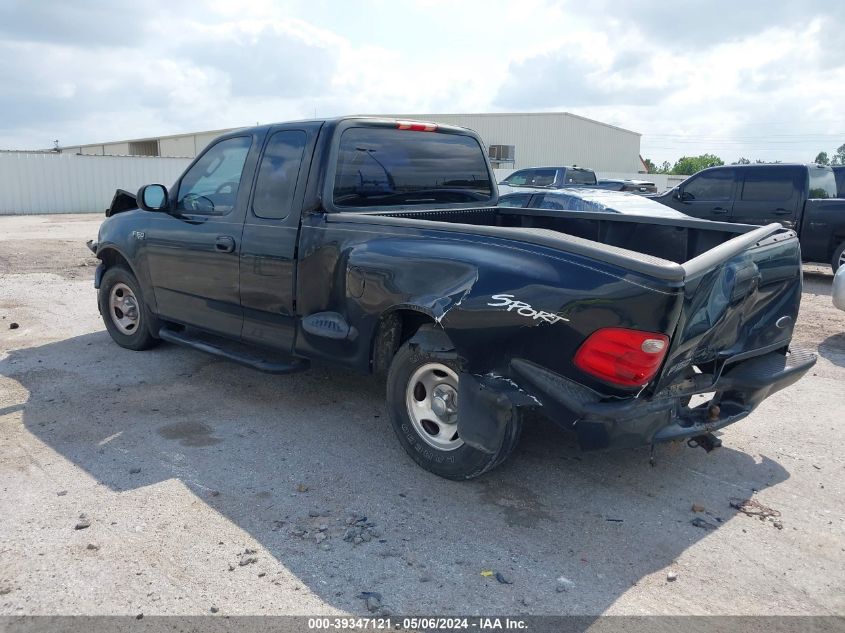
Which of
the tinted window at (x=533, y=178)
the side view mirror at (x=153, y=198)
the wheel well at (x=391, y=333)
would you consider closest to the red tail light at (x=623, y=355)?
the wheel well at (x=391, y=333)

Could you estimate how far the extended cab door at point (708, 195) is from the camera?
40.8 ft

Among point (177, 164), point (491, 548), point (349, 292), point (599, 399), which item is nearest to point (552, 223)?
point (349, 292)

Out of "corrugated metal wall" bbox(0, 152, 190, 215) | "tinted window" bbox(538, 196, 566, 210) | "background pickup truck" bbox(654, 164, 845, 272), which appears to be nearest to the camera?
"tinted window" bbox(538, 196, 566, 210)

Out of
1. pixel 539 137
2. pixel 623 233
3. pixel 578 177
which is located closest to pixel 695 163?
pixel 539 137

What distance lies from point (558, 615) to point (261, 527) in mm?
1543

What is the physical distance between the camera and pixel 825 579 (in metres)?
3.25

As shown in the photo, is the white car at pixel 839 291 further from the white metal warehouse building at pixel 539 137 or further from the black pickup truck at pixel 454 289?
the white metal warehouse building at pixel 539 137

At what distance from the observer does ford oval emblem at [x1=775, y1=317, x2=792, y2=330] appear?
171 inches

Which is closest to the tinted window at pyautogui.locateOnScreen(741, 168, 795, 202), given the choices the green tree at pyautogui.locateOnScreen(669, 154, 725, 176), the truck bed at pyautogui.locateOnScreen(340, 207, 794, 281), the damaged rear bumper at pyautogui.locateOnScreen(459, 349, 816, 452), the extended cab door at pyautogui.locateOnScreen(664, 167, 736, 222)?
the extended cab door at pyautogui.locateOnScreen(664, 167, 736, 222)

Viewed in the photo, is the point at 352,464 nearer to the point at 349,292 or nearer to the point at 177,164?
the point at 349,292

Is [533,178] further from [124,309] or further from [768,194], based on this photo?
[124,309]

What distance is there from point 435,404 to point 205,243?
94.0 inches

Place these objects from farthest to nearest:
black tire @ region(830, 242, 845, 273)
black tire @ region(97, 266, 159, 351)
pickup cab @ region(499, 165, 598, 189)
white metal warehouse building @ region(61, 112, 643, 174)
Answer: white metal warehouse building @ region(61, 112, 643, 174)
pickup cab @ region(499, 165, 598, 189)
black tire @ region(830, 242, 845, 273)
black tire @ region(97, 266, 159, 351)

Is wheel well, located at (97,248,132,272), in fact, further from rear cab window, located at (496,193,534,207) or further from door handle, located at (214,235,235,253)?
rear cab window, located at (496,193,534,207)
